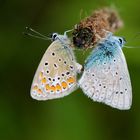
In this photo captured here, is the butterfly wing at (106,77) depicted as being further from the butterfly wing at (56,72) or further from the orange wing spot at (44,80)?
the orange wing spot at (44,80)

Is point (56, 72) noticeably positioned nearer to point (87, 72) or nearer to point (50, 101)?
point (87, 72)

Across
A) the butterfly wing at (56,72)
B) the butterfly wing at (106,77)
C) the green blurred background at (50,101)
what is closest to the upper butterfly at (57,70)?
the butterfly wing at (56,72)

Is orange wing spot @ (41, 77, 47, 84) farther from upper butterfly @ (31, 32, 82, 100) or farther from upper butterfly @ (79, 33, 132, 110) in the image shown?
upper butterfly @ (79, 33, 132, 110)

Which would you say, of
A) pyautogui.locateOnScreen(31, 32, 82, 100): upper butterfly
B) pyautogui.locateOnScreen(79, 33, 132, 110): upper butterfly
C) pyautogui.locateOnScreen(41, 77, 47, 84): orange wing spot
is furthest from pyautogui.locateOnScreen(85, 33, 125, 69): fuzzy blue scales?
pyautogui.locateOnScreen(41, 77, 47, 84): orange wing spot

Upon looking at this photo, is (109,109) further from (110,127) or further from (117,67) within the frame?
(117,67)

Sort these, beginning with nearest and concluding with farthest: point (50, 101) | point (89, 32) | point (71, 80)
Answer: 1. point (89, 32)
2. point (71, 80)
3. point (50, 101)

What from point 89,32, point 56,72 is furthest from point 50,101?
point 89,32

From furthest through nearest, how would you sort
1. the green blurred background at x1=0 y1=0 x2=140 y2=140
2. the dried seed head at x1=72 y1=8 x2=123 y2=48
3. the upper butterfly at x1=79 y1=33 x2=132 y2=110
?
the green blurred background at x1=0 y1=0 x2=140 y2=140 → the upper butterfly at x1=79 y1=33 x2=132 y2=110 → the dried seed head at x1=72 y1=8 x2=123 y2=48
